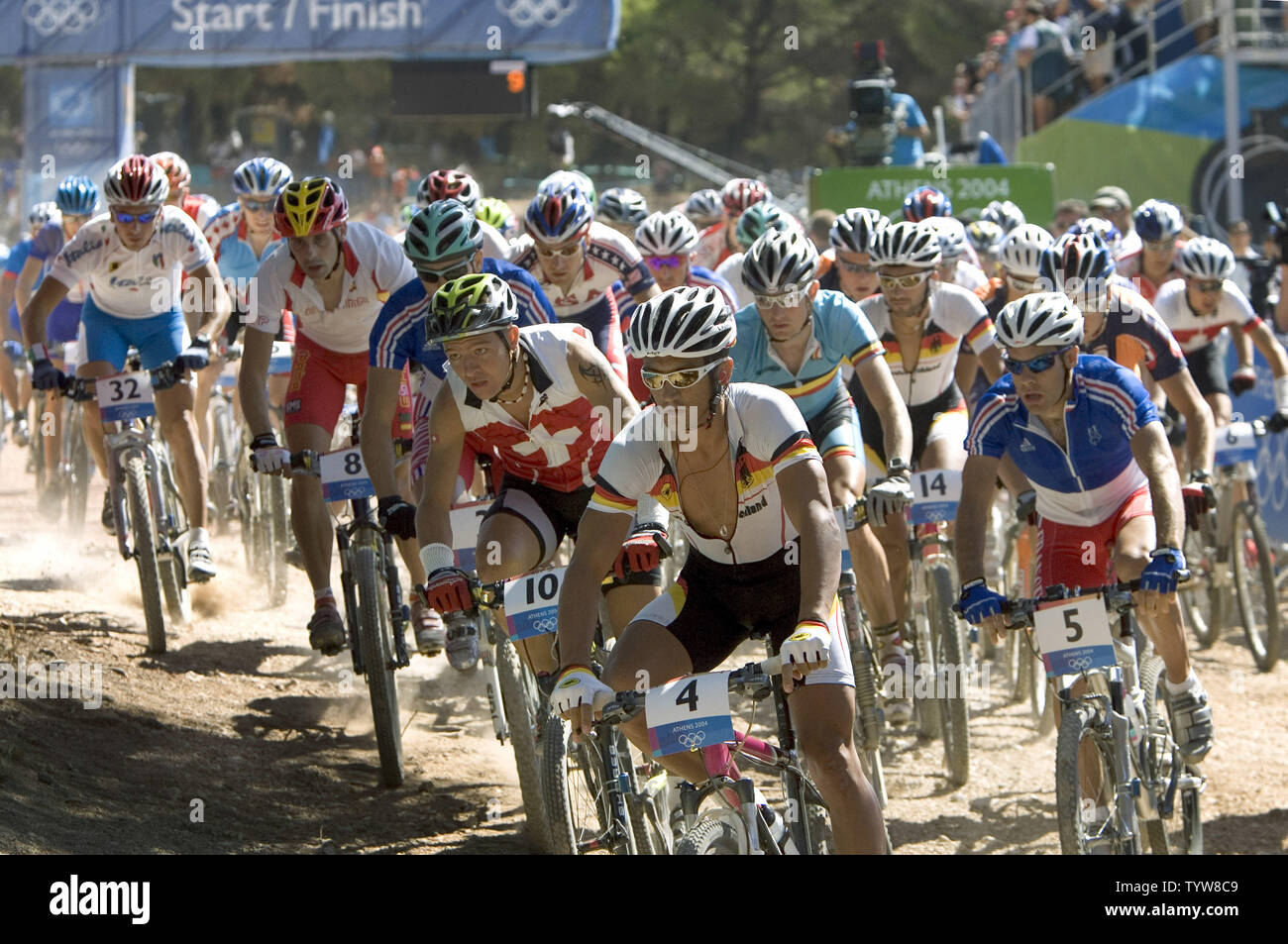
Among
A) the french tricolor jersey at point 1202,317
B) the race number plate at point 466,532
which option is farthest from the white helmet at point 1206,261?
the race number plate at point 466,532

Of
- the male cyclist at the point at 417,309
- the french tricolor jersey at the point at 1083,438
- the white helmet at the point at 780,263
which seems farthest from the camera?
the white helmet at the point at 780,263

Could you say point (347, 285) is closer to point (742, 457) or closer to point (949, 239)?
point (742, 457)

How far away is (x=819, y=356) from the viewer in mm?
7223

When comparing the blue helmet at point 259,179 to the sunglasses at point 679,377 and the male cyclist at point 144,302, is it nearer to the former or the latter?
the male cyclist at point 144,302

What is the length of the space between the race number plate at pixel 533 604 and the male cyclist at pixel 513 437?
0.15 m

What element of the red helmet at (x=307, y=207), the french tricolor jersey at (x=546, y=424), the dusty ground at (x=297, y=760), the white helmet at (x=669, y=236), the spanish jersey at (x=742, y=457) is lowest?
the dusty ground at (x=297, y=760)

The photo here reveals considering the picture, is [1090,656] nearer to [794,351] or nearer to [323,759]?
[794,351]

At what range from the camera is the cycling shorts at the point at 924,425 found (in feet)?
27.2

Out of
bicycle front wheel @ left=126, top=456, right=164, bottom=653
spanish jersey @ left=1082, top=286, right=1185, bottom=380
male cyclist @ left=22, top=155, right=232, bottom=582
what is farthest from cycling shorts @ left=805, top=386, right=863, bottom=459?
bicycle front wheel @ left=126, top=456, right=164, bottom=653

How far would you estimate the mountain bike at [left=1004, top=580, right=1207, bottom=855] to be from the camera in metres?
5.36

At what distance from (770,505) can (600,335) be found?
3400 millimetres

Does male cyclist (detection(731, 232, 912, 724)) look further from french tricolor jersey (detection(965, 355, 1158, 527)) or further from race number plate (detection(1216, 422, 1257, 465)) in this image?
race number plate (detection(1216, 422, 1257, 465))

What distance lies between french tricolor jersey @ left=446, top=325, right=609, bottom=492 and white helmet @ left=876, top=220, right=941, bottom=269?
218 cm
